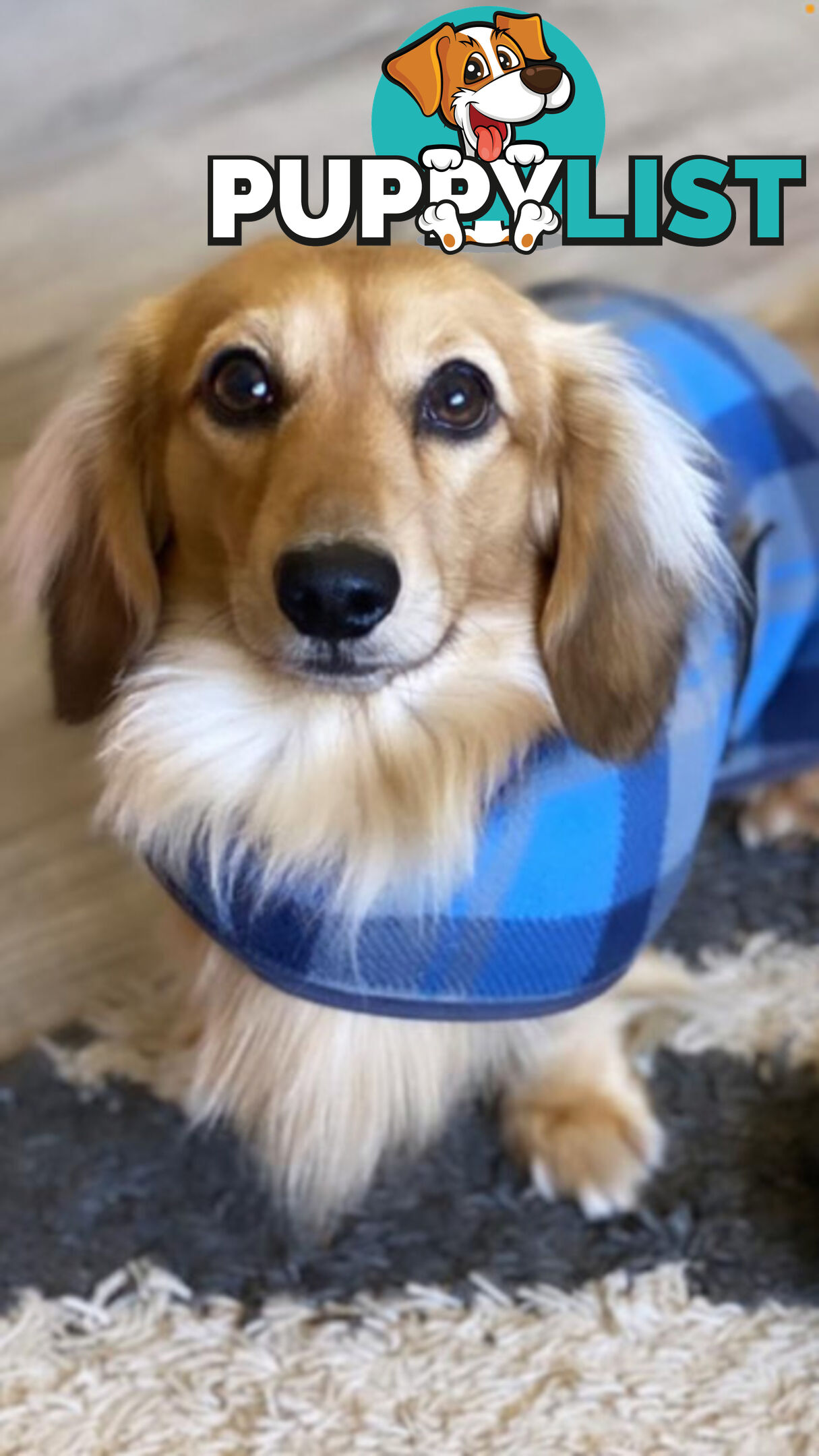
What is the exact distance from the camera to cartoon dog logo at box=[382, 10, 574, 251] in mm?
1771

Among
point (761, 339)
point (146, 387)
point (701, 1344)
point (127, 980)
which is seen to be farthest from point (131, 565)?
Answer: point (701, 1344)

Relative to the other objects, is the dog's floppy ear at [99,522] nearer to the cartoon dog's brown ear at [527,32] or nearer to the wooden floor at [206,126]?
the wooden floor at [206,126]

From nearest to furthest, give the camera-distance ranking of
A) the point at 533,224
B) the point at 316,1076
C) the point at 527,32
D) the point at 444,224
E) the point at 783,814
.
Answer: the point at 316,1076 < the point at 783,814 < the point at 444,224 < the point at 533,224 < the point at 527,32

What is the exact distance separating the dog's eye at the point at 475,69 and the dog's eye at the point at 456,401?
91 cm

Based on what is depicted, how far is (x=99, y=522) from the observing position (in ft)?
3.60

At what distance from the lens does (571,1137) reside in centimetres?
127

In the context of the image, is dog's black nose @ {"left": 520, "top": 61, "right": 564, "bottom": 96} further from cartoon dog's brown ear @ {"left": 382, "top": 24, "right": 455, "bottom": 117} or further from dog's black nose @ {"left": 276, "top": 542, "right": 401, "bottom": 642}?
dog's black nose @ {"left": 276, "top": 542, "right": 401, "bottom": 642}

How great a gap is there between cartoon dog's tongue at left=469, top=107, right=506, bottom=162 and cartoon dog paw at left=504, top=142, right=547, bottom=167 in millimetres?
13

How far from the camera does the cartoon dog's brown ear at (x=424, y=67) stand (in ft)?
6.30

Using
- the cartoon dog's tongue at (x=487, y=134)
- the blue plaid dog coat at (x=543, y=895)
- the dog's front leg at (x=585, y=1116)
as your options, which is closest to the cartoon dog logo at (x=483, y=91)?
the cartoon dog's tongue at (x=487, y=134)

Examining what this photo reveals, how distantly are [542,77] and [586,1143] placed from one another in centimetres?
141

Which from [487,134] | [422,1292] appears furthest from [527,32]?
[422,1292]

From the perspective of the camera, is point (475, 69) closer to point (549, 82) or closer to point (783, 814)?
point (549, 82)

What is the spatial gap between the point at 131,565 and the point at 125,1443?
60 centimetres
